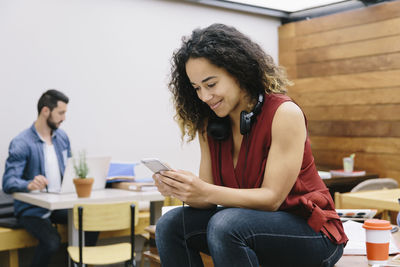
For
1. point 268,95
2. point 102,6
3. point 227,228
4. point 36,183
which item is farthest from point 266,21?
point 227,228

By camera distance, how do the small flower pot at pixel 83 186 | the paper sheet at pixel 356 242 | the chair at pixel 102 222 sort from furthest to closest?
the small flower pot at pixel 83 186, the chair at pixel 102 222, the paper sheet at pixel 356 242

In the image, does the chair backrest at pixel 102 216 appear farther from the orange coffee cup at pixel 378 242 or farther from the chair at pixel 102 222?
the orange coffee cup at pixel 378 242

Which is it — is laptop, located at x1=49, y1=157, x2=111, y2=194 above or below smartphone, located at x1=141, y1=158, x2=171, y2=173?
below

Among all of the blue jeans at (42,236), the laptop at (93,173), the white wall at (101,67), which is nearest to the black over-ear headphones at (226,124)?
the laptop at (93,173)

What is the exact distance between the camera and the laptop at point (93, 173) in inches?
141

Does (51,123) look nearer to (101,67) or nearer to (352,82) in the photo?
(101,67)

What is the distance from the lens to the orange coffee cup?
5.22 feet

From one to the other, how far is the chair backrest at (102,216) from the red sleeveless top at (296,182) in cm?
158

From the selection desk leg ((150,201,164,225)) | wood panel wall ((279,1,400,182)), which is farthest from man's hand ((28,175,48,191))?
wood panel wall ((279,1,400,182))

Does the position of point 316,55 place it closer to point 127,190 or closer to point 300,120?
point 127,190

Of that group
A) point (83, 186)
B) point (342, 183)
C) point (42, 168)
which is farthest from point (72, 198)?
point (342, 183)

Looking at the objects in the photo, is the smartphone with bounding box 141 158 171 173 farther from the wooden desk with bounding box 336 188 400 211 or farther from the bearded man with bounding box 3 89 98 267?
the bearded man with bounding box 3 89 98 267

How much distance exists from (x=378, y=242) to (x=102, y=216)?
1966mm

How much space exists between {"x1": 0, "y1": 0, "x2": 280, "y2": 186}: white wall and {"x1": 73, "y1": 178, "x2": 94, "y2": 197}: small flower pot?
1.20 m
